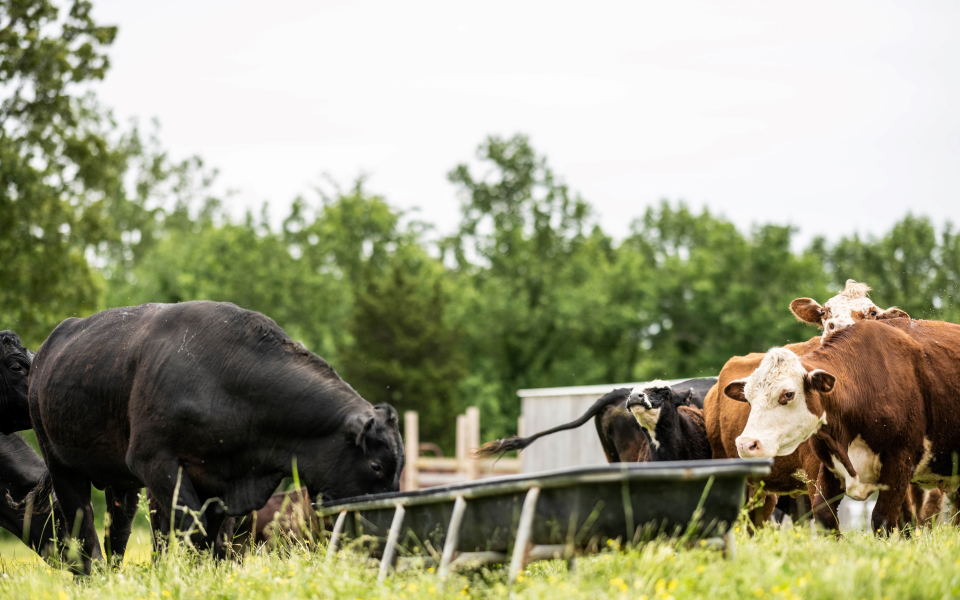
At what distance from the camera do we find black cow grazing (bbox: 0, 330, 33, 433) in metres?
8.19

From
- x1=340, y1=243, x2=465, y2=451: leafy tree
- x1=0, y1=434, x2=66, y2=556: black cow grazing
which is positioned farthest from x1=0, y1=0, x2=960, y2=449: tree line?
x1=0, y1=434, x2=66, y2=556: black cow grazing

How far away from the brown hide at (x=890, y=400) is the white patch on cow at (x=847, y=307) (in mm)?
828

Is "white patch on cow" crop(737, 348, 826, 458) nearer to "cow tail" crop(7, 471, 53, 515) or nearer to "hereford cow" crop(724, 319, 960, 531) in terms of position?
"hereford cow" crop(724, 319, 960, 531)

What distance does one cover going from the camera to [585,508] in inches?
173

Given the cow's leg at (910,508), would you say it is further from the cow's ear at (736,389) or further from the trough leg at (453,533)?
the trough leg at (453,533)

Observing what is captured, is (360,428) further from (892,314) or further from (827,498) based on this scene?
(892,314)

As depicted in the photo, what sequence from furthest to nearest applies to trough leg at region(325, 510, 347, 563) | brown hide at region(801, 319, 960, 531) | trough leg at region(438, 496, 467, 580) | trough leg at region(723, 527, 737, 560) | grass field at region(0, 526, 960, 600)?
brown hide at region(801, 319, 960, 531) → trough leg at region(325, 510, 347, 563) → trough leg at region(438, 496, 467, 580) → trough leg at region(723, 527, 737, 560) → grass field at region(0, 526, 960, 600)

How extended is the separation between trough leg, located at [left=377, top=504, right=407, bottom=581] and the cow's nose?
227 centimetres

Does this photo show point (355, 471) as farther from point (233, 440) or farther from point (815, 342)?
point (815, 342)

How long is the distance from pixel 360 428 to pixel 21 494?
4154 millimetres

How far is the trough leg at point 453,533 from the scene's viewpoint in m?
4.68

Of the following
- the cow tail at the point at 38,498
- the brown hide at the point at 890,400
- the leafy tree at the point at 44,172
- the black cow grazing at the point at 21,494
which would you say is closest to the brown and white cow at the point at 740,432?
the brown hide at the point at 890,400

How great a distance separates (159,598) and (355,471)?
151 cm

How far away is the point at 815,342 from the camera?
7676 mm
